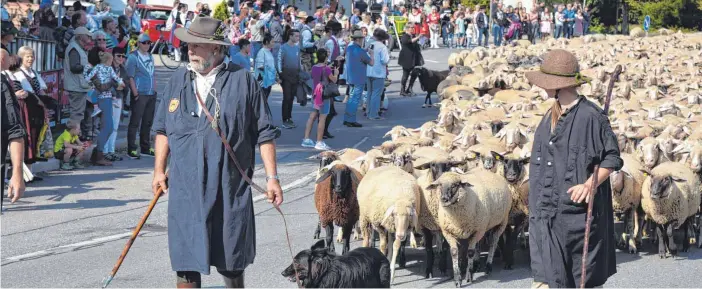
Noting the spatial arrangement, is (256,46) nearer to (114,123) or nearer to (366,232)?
(114,123)

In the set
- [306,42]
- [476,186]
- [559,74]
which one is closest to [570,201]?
[559,74]

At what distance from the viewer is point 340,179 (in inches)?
420

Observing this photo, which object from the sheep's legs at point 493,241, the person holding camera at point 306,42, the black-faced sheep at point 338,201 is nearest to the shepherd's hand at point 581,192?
the sheep's legs at point 493,241

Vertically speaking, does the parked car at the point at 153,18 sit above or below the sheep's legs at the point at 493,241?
above

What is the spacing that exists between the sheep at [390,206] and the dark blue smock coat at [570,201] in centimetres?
334

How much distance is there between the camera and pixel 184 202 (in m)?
6.15

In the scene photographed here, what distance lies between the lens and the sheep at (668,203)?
436 inches

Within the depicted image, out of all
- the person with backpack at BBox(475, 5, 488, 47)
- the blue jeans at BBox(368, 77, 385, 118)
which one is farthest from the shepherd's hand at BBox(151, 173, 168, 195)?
the person with backpack at BBox(475, 5, 488, 47)

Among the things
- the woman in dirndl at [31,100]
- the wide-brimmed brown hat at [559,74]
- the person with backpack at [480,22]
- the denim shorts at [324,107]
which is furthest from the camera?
the person with backpack at [480,22]

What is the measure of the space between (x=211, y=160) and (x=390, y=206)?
398cm

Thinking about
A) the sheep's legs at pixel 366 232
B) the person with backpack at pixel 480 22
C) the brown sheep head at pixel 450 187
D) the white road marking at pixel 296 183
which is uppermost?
the person with backpack at pixel 480 22

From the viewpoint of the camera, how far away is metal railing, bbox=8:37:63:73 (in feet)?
54.7

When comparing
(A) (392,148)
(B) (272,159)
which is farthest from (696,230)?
(B) (272,159)

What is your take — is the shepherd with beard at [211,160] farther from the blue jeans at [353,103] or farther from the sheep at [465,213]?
the blue jeans at [353,103]
